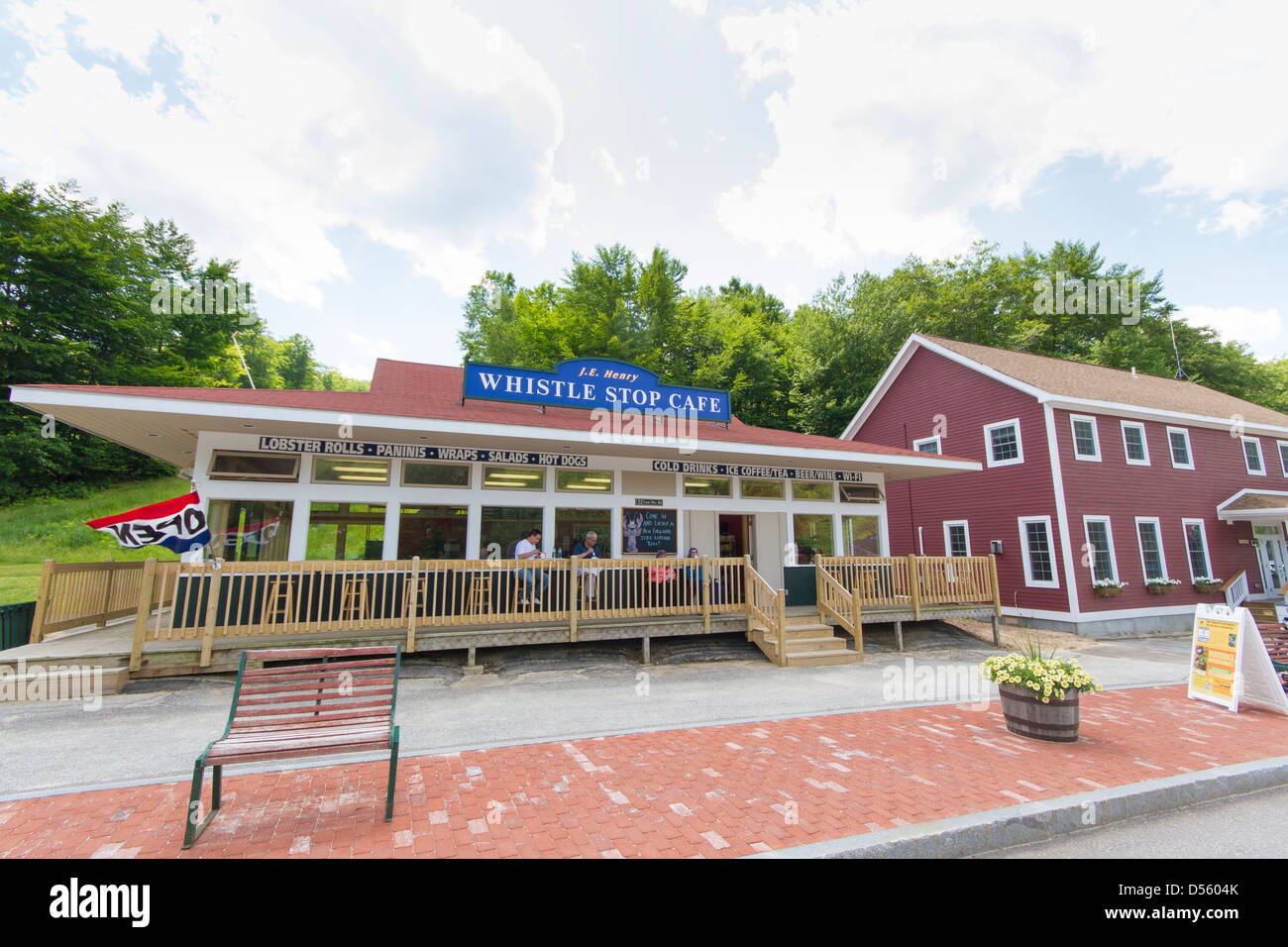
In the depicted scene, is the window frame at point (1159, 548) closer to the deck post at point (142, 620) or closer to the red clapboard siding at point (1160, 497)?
the red clapboard siding at point (1160, 497)

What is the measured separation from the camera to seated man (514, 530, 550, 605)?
9289 mm

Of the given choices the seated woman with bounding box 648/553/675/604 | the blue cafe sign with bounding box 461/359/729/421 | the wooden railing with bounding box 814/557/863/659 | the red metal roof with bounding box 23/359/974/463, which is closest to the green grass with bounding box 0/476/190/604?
the red metal roof with bounding box 23/359/974/463

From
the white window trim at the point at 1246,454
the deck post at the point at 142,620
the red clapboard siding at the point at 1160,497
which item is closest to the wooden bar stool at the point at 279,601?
the deck post at the point at 142,620

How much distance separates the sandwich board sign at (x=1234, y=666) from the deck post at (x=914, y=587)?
443cm

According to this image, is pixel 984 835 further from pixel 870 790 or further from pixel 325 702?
pixel 325 702

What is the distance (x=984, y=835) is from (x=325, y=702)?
489 centimetres

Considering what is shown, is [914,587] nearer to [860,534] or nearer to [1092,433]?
[860,534]

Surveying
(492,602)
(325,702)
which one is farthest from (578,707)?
(325,702)

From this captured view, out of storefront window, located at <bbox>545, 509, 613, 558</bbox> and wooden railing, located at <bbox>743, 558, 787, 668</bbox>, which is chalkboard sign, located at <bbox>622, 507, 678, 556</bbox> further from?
wooden railing, located at <bbox>743, 558, 787, 668</bbox>

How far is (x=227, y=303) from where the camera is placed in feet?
117

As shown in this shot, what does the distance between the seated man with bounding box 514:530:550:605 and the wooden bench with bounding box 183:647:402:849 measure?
182 inches

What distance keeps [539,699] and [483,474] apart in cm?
494

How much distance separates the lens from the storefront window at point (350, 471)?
390 inches

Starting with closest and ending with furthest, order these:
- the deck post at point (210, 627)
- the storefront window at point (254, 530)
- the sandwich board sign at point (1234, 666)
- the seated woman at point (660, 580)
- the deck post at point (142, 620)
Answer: the sandwich board sign at point (1234, 666) < the deck post at point (142, 620) < the deck post at point (210, 627) < the storefront window at point (254, 530) < the seated woman at point (660, 580)
